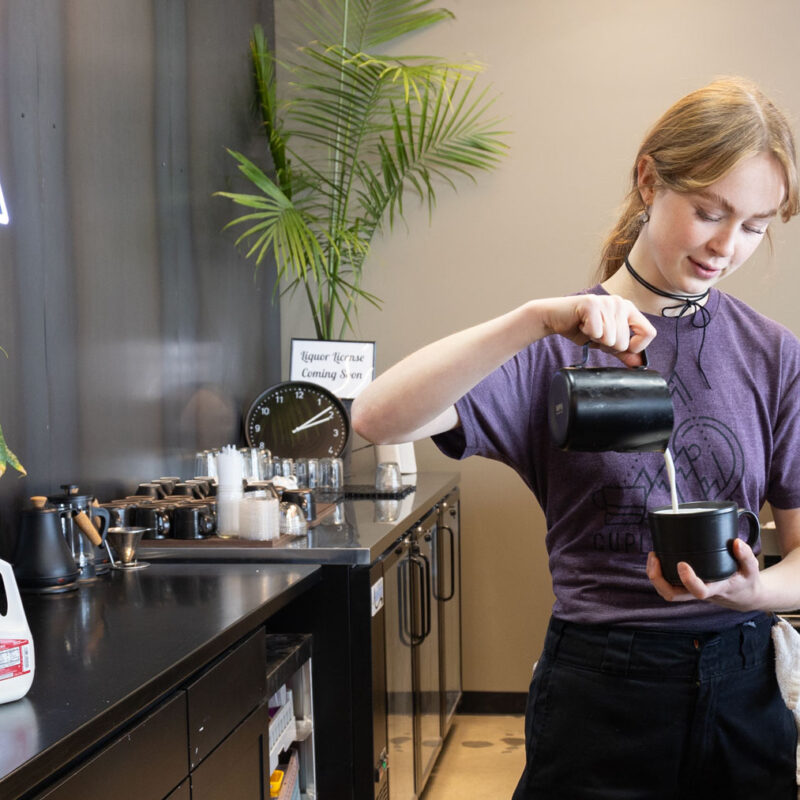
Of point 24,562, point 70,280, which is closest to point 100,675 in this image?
point 24,562

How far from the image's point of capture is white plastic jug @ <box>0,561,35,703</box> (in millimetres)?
1205

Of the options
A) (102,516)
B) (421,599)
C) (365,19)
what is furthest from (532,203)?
(102,516)

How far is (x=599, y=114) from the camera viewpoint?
4.09 m

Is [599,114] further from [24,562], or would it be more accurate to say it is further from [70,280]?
[24,562]

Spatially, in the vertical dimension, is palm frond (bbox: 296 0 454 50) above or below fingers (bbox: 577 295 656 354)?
above

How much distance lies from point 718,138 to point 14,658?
986 millimetres

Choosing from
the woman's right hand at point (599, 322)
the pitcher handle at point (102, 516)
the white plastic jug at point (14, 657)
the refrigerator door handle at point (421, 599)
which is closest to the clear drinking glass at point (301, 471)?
the refrigerator door handle at point (421, 599)

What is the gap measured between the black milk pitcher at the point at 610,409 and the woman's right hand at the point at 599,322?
0.03 metres

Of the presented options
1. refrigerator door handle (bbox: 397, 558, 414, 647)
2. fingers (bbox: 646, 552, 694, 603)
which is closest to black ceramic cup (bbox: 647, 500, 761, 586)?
fingers (bbox: 646, 552, 694, 603)

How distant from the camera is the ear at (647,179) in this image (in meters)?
1.26

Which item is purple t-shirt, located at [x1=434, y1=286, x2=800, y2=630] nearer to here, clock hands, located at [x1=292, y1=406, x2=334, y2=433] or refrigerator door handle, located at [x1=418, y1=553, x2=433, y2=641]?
refrigerator door handle, located at [x1=418, y1=553, x2=433, y2=641]

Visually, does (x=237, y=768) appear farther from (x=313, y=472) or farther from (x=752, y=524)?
(x=313, y=472)

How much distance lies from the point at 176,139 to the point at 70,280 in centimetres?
83

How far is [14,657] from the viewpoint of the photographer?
1219 mm
